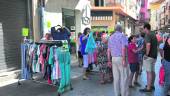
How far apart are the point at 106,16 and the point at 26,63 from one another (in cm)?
2662

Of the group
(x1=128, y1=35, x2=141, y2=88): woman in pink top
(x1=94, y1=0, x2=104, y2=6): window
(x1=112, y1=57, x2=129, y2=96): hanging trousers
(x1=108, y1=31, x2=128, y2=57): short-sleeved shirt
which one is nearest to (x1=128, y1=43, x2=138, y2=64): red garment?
(x1=128, y1=35, x2=141, y2=88): woman in pink top

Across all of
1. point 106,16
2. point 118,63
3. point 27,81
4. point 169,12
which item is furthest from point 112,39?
point 169,12

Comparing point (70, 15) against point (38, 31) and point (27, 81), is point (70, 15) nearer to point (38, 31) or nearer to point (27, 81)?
point (38, 31)

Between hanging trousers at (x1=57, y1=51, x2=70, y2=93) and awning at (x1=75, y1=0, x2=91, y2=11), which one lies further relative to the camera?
awning at (x1=75, y1=0, x2=91, y2=11)

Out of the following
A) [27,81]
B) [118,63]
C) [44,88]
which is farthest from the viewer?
[27,81]

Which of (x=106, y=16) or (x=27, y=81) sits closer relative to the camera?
(x=27, y=81)

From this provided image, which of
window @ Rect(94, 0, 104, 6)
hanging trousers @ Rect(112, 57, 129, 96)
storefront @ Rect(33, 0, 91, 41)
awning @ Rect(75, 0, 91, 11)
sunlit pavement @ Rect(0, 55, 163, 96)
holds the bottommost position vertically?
sunlit pavement @ Rect(0, 55, 163, 96)

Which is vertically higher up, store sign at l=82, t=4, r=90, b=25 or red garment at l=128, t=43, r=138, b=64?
store sign at l=82, t=4, r=90, b=25

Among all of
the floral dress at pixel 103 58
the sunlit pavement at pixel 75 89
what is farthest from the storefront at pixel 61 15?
the floral dress at pixel 103 58

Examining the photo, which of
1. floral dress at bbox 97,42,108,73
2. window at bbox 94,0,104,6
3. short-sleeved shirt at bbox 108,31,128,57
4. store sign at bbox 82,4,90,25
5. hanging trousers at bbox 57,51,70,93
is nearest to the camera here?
short-sleeved shirt at bbox 108,31,128,57

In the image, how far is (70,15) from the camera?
17.6 meters

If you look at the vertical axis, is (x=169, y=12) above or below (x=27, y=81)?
above

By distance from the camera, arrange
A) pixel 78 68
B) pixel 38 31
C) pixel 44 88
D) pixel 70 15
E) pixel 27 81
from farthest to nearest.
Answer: pixel 70 15, pixel 78 68, pixel 38 31, pixel 27 81, pixel 44 88

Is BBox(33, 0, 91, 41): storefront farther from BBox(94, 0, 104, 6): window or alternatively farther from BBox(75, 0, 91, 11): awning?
BBox(94, 0, 104, 6): window
